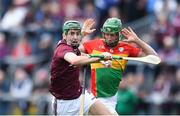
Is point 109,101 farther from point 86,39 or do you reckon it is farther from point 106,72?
point 86,39

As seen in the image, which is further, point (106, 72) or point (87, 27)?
point (87, 27)

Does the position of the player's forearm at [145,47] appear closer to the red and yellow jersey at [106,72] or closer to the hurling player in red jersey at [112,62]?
the hurling player in red jersey at [112,62]

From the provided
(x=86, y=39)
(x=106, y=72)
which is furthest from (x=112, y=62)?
(x=86, y=39)

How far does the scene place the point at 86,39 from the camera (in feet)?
Answer: 70.8

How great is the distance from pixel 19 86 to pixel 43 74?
0.64 m

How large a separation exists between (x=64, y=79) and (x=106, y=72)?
1084 millimetres

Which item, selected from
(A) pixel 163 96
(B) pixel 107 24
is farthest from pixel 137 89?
(B) pixel 107 24

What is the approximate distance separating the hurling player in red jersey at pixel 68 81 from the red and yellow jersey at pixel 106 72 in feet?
1.56

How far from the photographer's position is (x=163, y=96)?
2030cm

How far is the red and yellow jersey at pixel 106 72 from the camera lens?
50.7 feet

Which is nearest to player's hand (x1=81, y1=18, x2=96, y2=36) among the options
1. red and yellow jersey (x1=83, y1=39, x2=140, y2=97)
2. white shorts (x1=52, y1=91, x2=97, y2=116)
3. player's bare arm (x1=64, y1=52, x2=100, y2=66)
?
red and yellow jersey (x1=83, y1=39, x2=140, y2=97)

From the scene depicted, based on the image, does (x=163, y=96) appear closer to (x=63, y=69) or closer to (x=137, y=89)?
(x=137, y=89)

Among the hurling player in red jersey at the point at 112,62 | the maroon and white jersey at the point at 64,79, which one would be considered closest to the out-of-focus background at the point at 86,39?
the hurling player in red jersey at the point at 112,62

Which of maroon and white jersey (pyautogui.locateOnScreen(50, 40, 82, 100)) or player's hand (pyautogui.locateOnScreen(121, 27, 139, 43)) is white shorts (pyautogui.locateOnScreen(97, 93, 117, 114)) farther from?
player's hand (pyautogui.locateOnScreen(121, 27, 139, 43))
